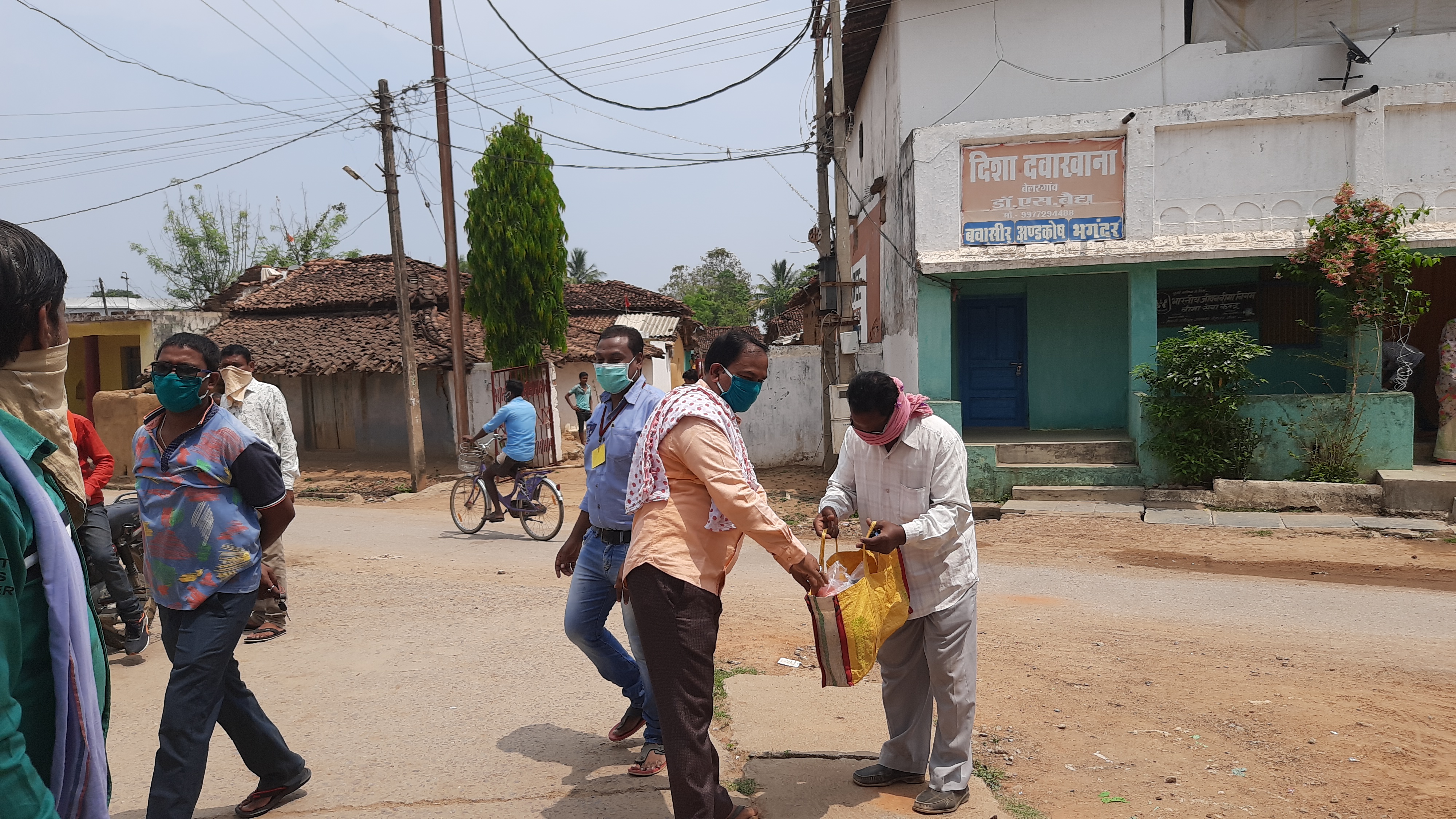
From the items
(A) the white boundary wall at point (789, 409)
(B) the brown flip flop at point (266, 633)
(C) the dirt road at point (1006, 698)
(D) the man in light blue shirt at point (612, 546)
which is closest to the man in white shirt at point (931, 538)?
(C) the dirt road at point (1006, 698)

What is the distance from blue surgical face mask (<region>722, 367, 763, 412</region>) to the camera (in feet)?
11.4

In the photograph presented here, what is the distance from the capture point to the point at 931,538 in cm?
349

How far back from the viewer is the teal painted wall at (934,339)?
12.5 metres

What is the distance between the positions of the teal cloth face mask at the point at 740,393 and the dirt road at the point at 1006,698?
1587 millimetres

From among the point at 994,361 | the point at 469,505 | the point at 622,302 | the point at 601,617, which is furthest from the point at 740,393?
the point at 622,302

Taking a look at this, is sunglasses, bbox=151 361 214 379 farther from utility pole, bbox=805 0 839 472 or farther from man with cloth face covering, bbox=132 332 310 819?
utility pole, bbox=805 0 839 472

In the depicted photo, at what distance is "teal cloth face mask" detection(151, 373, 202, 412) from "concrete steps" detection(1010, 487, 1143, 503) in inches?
399

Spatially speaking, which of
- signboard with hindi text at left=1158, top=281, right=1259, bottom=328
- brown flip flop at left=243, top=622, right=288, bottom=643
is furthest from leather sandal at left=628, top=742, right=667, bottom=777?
signboard with hindi text at left=1158, top=281, right=1259, bottom=328

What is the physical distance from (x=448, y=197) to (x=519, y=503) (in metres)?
7.91

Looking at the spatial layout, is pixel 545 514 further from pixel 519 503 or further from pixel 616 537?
pixel 616 537

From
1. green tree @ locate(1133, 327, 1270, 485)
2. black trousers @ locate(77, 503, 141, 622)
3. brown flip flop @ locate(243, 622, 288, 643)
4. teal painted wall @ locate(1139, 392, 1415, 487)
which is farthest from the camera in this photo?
green tree @ locate(1133, 327, 1270, 485)

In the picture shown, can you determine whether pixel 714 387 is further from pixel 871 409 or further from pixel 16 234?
pixel 16 234

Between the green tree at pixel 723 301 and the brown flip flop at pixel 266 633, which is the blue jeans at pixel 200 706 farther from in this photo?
the green tree at pixel 723 301

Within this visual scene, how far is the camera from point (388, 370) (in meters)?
18.9
